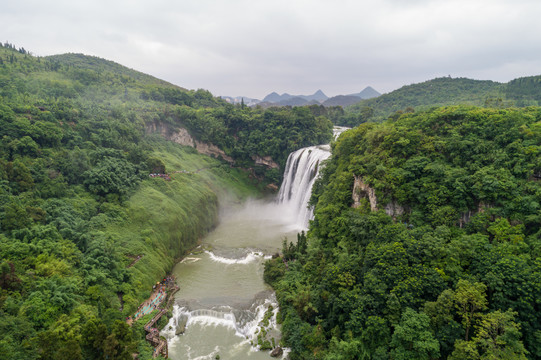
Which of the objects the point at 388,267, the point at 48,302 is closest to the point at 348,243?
the point at 388,267

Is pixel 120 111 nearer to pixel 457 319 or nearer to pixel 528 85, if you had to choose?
pixel 457 319

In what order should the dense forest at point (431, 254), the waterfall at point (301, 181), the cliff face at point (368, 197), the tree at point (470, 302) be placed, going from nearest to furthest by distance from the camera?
the tree at point (470, 302) → the dense forest at point (431, 254) → the cliff face at point (368, 197) → the waterfall at point (301, 181)

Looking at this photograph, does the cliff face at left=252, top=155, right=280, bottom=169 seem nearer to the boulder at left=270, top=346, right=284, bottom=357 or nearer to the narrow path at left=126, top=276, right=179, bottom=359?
the narrow path at left=126, top=276, right=179, bottom=359

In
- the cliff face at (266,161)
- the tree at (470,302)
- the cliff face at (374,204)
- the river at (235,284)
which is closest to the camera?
the tree at (470,302)

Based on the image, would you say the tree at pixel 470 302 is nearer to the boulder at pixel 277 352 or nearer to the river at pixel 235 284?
the boulder at pixel 277 352

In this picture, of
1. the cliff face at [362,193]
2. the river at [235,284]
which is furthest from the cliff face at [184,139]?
the cliff face at [362,193]

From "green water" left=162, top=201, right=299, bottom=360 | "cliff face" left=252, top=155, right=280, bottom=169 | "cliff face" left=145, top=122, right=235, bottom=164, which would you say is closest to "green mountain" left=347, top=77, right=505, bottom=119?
"cliff face" left=252, top=155, right=280, bottom=169

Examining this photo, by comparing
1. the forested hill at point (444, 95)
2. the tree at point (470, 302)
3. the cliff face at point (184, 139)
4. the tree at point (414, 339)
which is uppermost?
the forested hill at point (444, 95)
